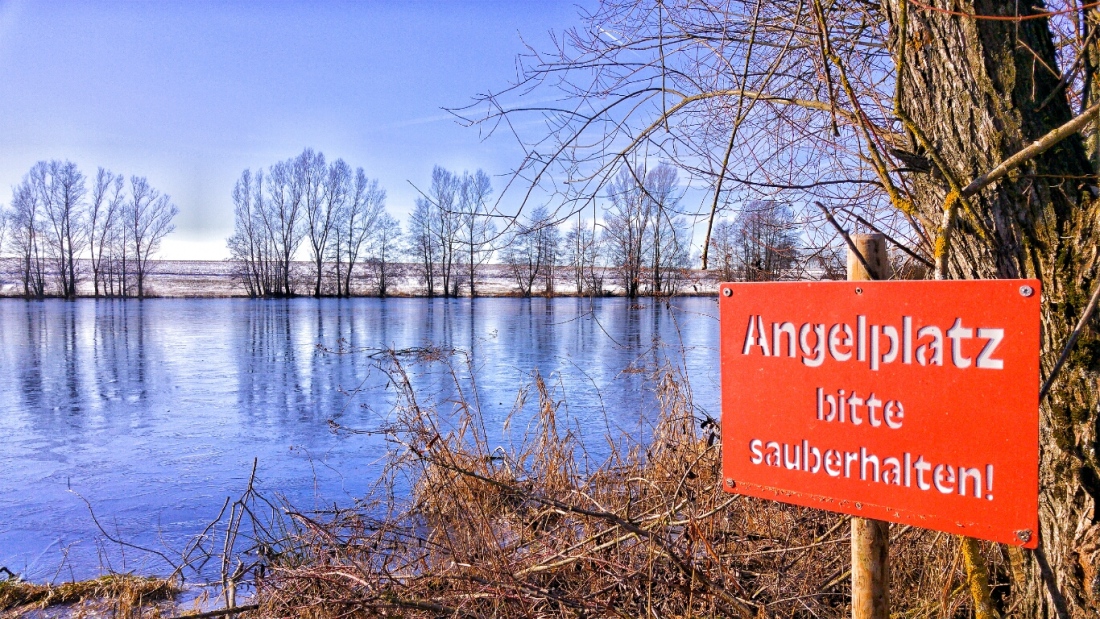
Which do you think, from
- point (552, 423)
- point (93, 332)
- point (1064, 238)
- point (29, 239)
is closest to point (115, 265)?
point (29, 239)

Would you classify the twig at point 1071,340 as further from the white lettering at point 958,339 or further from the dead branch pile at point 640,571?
the dead branch pile at point 640,571

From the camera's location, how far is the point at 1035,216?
2404mm

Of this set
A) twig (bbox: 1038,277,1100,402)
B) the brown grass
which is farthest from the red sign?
the brown grass

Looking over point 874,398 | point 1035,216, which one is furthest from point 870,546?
point 1035,216

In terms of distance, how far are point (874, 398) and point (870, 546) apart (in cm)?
41

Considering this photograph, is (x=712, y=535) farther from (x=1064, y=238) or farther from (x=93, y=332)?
(x=93, y=332)

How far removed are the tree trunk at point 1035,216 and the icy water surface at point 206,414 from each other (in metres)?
2.03

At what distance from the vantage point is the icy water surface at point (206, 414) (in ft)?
18.2

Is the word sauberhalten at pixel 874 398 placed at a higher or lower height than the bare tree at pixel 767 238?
lower

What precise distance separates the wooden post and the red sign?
173mm

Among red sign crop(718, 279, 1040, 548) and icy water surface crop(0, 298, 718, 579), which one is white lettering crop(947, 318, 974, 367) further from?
icy water surface crop(0, 298, 718, 579)

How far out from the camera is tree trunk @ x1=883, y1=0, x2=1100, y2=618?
233cm

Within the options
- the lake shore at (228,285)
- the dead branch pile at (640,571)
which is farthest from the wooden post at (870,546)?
the lake shore at (228,285)

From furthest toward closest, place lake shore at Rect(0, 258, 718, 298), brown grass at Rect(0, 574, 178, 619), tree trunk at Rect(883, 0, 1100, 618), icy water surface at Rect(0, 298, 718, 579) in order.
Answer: lake shore at Rect(0, 258, 718, 298)
icy water surface at Rect(0, 298, 718, 579)
brown grass at Rect(0, 574, 178, 619)
tree trunk at Rect(883, 0, 1100, 618)
